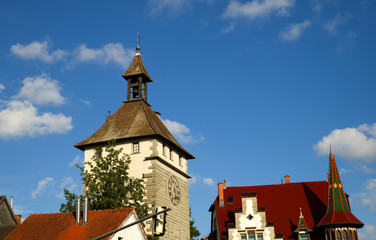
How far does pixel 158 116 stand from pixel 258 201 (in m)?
12.5

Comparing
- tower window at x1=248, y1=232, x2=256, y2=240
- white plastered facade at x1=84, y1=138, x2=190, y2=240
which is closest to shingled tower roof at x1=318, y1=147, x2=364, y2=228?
tower window at x1=248, y1=232, x2=256, y2=240

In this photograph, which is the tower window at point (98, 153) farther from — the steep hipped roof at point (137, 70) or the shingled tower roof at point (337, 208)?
the shingled tower roof at point (337, 208)

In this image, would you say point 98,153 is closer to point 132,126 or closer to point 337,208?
point 132,126

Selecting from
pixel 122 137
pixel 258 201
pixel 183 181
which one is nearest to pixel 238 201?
pixel 258 201

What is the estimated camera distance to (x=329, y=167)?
52594mm

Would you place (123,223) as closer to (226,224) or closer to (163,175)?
(163,175)

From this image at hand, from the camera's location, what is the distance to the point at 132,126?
53.3 meters

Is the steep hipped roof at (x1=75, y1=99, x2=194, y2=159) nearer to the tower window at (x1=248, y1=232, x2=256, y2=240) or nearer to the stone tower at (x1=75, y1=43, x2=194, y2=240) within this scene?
the stone tower at (x1=75, y1=43, x2=194, y2=240)

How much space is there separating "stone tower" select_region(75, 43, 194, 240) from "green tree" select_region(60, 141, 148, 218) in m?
1.30

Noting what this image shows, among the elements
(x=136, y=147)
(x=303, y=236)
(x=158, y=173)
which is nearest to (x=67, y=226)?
(x=158, y=173)

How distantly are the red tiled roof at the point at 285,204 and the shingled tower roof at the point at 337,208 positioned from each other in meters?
2.12

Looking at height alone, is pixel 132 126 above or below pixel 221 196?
above

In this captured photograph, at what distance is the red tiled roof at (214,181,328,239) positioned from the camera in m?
52.7

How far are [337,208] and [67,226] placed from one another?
24296 millimetres
